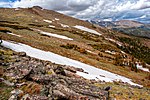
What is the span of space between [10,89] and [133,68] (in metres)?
50.5

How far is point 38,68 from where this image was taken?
945 inches

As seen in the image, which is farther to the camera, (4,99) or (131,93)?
(131,93)

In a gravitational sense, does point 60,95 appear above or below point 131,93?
above

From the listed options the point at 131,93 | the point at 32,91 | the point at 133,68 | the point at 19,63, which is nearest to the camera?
the point at 32,91

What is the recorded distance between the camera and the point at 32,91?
18.1 meters

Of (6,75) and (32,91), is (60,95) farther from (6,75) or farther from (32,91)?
(6,75)

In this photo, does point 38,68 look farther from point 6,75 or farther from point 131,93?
point 131,93

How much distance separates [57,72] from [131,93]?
792 centimetres

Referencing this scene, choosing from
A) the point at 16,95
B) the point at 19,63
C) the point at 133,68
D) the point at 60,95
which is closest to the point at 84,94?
the point at 60,95

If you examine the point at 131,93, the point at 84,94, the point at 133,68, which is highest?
the point at 84,94

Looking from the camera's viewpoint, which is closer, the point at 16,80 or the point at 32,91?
the point at 32,91

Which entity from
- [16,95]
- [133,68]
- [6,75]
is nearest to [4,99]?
[16,95]

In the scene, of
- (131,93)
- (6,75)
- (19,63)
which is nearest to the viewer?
(6,75)

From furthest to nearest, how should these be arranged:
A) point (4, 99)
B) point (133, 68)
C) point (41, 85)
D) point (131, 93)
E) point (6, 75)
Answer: point (133, 68), point (131, 93), point (6, 75), point (41, 85), point (4, 99)
